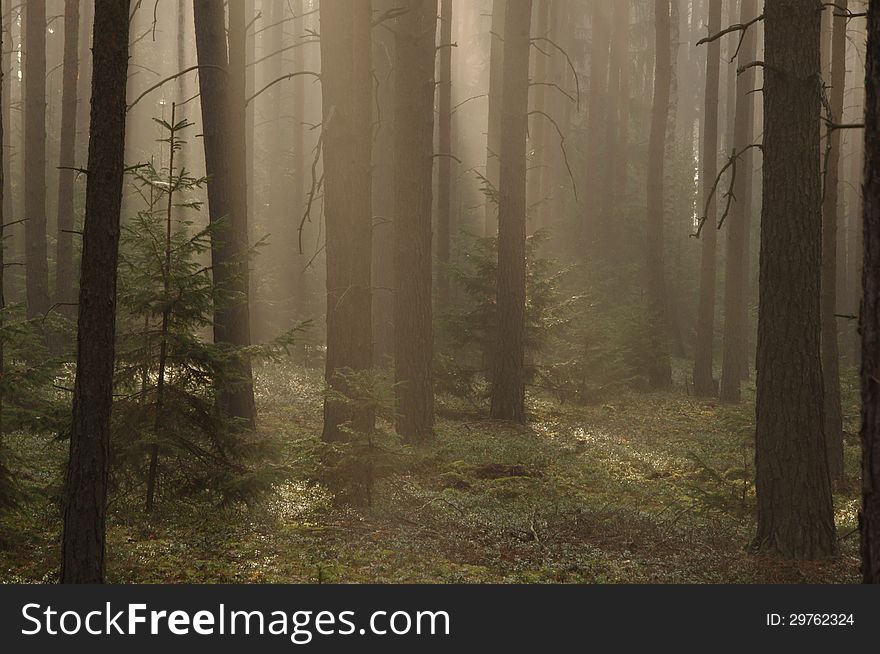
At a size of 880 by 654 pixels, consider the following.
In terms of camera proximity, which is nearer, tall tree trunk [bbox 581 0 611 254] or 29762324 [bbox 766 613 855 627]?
29762324 [bbox 766 613 855 627]

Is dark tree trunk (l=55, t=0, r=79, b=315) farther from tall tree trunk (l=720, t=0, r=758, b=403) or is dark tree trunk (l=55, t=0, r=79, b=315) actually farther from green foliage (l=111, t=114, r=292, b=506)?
tall tree trunk (l=720, t=0, r=758, b=403)

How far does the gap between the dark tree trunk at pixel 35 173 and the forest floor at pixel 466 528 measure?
6732 millimetres

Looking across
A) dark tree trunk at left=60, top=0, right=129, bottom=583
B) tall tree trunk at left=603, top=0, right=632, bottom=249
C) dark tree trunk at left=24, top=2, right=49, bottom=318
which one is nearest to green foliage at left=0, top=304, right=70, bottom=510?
dark tree trunk at left=60, top=0, right=129, bottom=583

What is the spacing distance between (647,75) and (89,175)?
44919 mm

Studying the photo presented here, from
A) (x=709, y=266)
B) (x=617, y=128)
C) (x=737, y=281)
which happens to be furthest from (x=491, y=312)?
(x=617, y=128)

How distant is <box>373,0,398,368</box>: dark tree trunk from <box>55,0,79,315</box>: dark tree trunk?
21.9 ft

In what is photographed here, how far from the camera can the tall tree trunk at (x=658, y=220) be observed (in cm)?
2233

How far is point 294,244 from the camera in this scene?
28.8 meters

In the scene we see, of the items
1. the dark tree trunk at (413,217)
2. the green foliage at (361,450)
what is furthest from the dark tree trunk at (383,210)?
the green foliage at (361,450)

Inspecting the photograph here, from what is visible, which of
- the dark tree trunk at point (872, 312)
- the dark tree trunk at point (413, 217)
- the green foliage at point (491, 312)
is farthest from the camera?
the green foliage at point (491, 312)

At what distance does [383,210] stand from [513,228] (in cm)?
306

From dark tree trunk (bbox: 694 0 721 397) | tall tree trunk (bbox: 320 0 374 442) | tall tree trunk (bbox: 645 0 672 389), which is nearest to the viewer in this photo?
tall tree trunk (bbox: 320 0 374 442)

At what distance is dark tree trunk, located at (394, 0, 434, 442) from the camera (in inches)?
527

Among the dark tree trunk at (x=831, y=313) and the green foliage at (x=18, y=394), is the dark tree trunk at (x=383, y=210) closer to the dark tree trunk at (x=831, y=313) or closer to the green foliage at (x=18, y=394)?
the dark tree trunk at (x=831, y=313)
